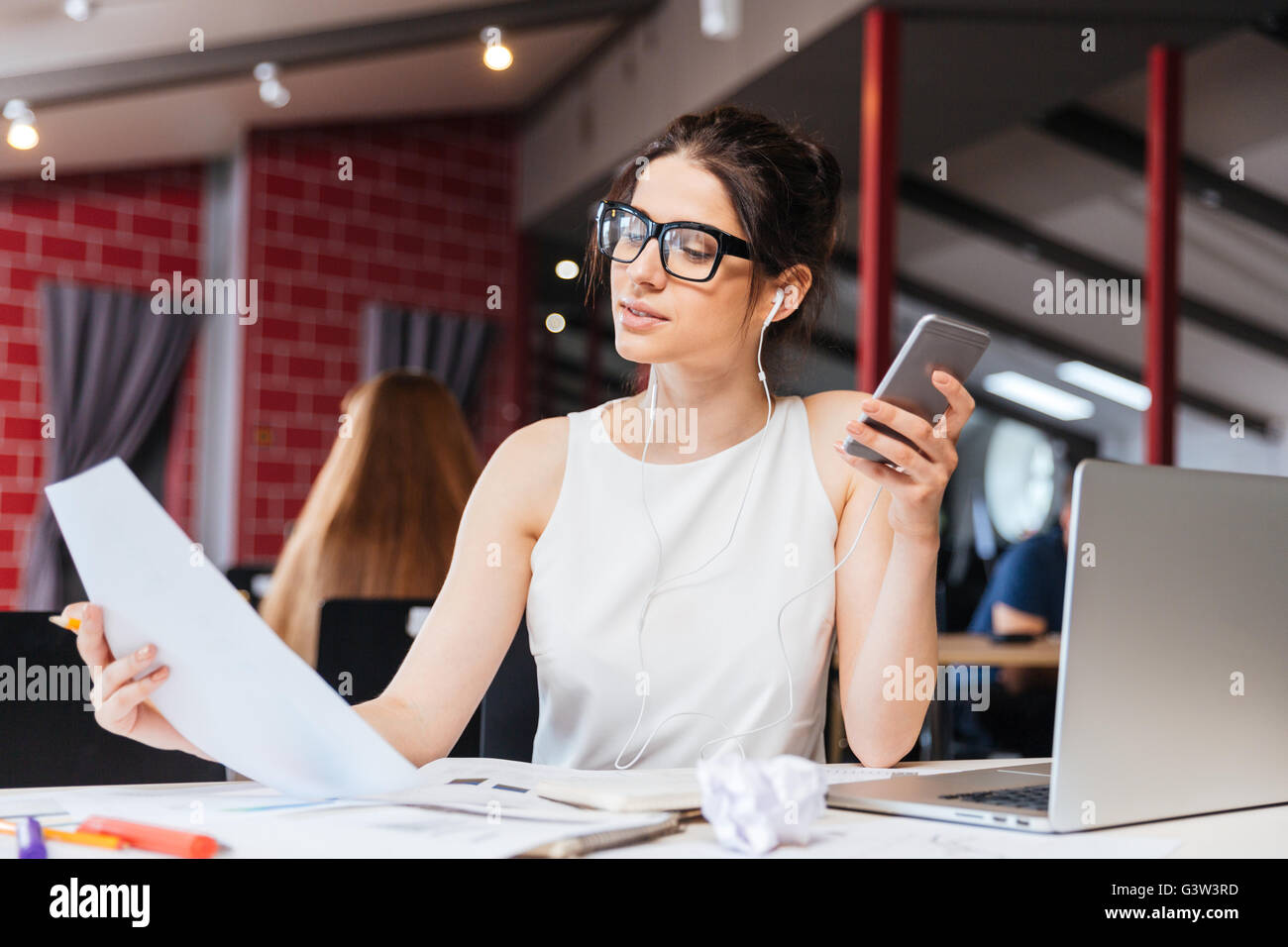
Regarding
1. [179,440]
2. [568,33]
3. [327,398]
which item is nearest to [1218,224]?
[568,33]

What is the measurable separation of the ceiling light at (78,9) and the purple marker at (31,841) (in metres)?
4.66

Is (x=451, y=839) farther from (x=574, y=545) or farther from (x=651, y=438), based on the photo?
(x=651, y=438)

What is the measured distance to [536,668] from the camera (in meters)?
1.60

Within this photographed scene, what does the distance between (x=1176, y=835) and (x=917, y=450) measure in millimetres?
402

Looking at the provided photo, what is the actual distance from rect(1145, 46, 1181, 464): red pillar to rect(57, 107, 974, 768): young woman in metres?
2.63

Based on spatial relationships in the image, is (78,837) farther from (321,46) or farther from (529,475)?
(321,46)

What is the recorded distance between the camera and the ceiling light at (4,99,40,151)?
15.5ft

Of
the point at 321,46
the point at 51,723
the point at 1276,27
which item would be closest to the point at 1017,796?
the point at 51,723

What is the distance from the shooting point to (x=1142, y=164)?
4598 millimetres

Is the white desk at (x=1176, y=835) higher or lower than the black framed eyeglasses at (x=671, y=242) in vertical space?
lower

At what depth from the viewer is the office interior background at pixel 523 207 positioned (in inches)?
168

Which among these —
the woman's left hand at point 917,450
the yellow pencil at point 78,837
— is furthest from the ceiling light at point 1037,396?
the yellow pencil at point 78,837

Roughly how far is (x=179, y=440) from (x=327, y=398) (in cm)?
79

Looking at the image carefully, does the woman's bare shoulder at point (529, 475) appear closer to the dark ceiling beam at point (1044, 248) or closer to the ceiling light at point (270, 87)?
the dark ceiling beam at point (1044, 248)
